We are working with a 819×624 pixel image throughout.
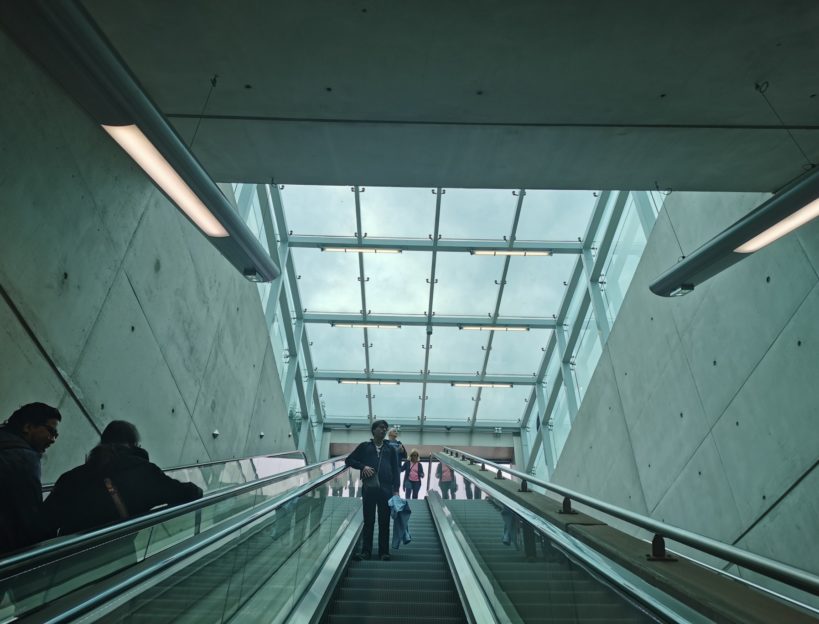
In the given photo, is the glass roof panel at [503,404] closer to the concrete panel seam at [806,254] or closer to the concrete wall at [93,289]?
the concrete wall at [93,289]

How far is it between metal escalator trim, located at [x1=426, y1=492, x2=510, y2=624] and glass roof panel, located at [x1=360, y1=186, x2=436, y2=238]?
8.08 m

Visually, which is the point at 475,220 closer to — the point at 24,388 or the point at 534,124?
the point at 534,124

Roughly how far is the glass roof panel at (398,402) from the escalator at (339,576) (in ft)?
39.4

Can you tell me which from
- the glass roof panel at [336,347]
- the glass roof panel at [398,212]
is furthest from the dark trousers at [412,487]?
the glass roof panel at [336,347]

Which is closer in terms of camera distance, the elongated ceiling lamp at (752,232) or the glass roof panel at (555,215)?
the elongated ceiling lamp at (752,232)

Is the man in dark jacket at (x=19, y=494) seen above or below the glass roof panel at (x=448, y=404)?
below

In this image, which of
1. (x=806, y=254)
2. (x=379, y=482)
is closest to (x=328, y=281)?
(x=379, y=482)

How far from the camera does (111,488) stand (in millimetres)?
2902

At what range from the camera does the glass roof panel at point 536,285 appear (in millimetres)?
14094

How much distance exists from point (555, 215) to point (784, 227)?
8896 millimetres

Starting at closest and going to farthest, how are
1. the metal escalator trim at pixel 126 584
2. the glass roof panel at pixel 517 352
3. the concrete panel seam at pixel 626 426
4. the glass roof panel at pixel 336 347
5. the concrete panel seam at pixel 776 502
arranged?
the metal escalator trim at pixel 126 584, the concrete panel seam at pixel 776 502, the concrete panel seam at pixel 626 426, the glass roof panel at pixel 517 352, the glass roof panel at pixel 336 347

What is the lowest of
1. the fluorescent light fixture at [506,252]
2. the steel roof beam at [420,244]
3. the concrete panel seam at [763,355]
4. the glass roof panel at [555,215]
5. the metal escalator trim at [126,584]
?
the metal escalator trim at [126,584]

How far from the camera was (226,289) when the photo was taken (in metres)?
8.96

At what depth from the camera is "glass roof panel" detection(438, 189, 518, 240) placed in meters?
12.6
